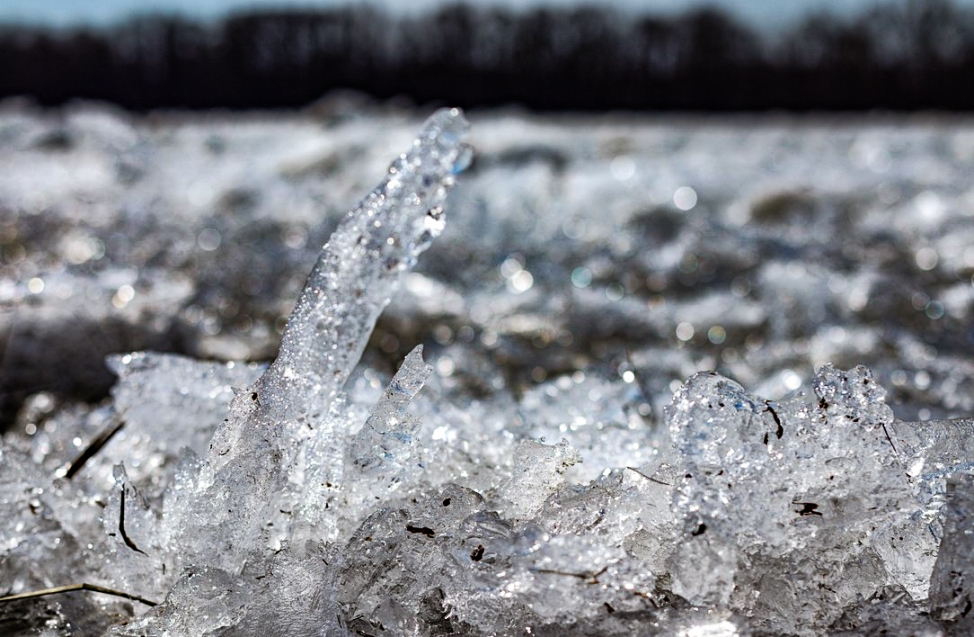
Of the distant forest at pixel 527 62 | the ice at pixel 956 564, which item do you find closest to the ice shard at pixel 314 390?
the ice at pixel 956 564

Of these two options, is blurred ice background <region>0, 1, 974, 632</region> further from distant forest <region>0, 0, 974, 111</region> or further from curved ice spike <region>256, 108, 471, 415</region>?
distant forest <region>0, 0, 974, 111</region>

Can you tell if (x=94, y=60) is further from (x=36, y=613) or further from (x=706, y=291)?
(x=36, y=613)

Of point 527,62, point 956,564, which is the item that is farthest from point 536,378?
point 527,62

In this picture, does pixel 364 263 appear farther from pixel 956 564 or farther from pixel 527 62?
pixel 527 62

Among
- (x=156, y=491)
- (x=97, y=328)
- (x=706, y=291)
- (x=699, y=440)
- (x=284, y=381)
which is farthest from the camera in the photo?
(x=706, y=291)

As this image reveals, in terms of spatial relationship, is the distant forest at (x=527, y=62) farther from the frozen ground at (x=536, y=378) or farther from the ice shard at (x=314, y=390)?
the ice shard at (x=314, y=390)

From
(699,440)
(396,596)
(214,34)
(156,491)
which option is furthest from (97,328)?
(214,34)

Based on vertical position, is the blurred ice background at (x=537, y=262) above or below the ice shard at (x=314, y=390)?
below
